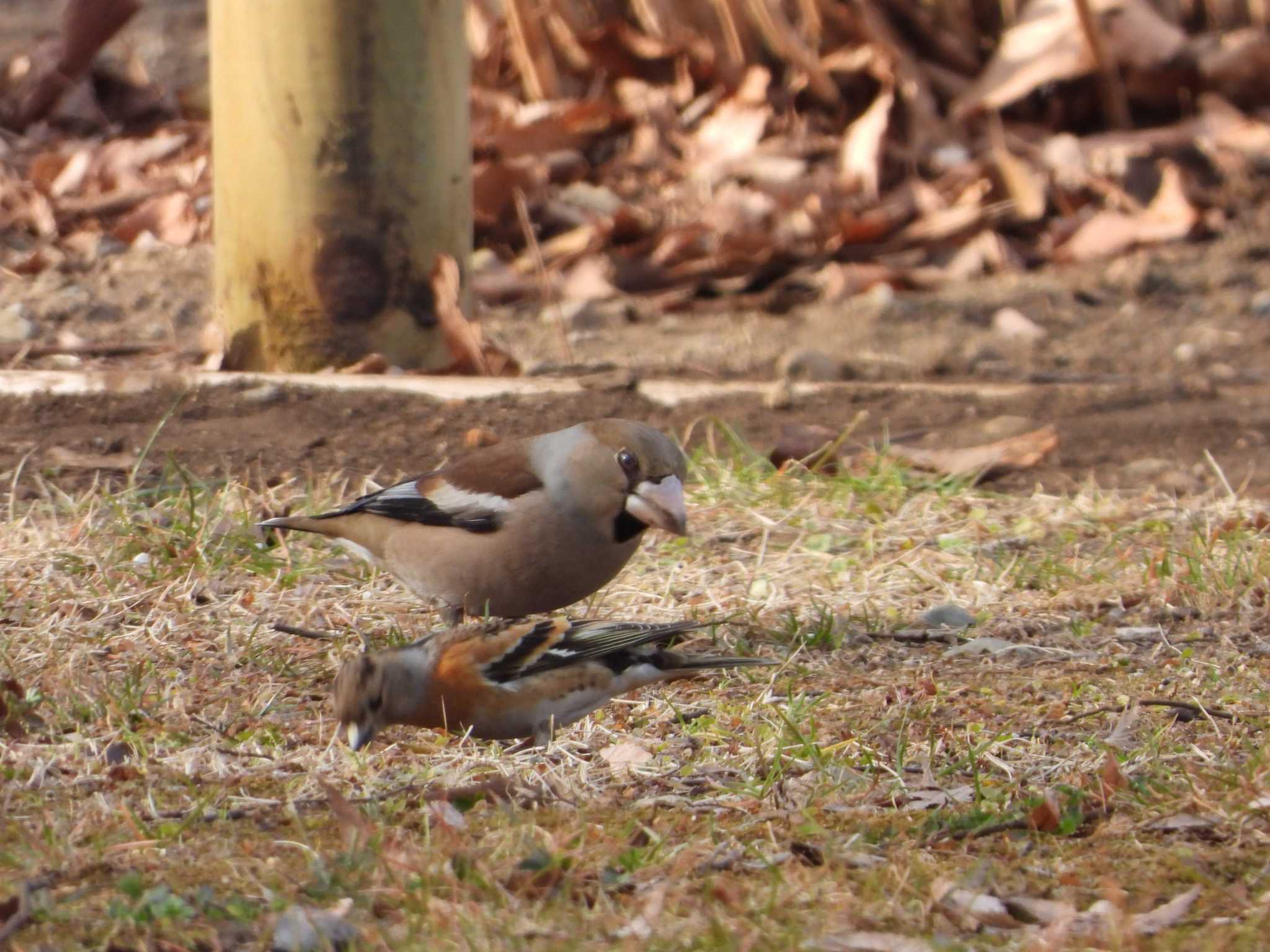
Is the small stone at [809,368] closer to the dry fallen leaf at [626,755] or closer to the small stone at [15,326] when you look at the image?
the small stone at [15,326]

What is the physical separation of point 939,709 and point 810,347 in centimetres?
411

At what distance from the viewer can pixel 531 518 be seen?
14.7 ft

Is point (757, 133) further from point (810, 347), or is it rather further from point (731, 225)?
point (810, 347)

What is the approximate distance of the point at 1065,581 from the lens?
505cm

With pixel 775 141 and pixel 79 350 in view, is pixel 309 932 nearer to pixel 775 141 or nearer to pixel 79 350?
pixel 79 350

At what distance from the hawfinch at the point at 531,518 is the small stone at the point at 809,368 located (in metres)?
2.85

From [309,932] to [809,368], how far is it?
197 inches

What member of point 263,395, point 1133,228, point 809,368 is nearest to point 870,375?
point 809,368

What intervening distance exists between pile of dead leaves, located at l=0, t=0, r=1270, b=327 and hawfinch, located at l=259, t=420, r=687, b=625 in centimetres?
422

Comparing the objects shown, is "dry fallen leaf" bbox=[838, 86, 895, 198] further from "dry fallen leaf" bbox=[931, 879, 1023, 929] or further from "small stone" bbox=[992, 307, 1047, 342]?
"dry fallen leaf" bbox=[931, 879, 1023, 929]

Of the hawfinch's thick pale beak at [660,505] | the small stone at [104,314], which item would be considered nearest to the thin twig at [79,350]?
the small stone at [104,314]

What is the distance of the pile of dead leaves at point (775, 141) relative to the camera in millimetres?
9219

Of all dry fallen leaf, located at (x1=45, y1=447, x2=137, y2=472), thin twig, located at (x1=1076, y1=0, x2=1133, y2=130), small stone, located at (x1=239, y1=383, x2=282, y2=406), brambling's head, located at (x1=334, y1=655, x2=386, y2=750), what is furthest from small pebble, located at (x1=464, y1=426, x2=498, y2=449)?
thin twig, located at (x1=1076, y1=0, x2=1133, y2=130)

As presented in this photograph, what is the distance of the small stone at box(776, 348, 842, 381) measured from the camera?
24.3 ft
